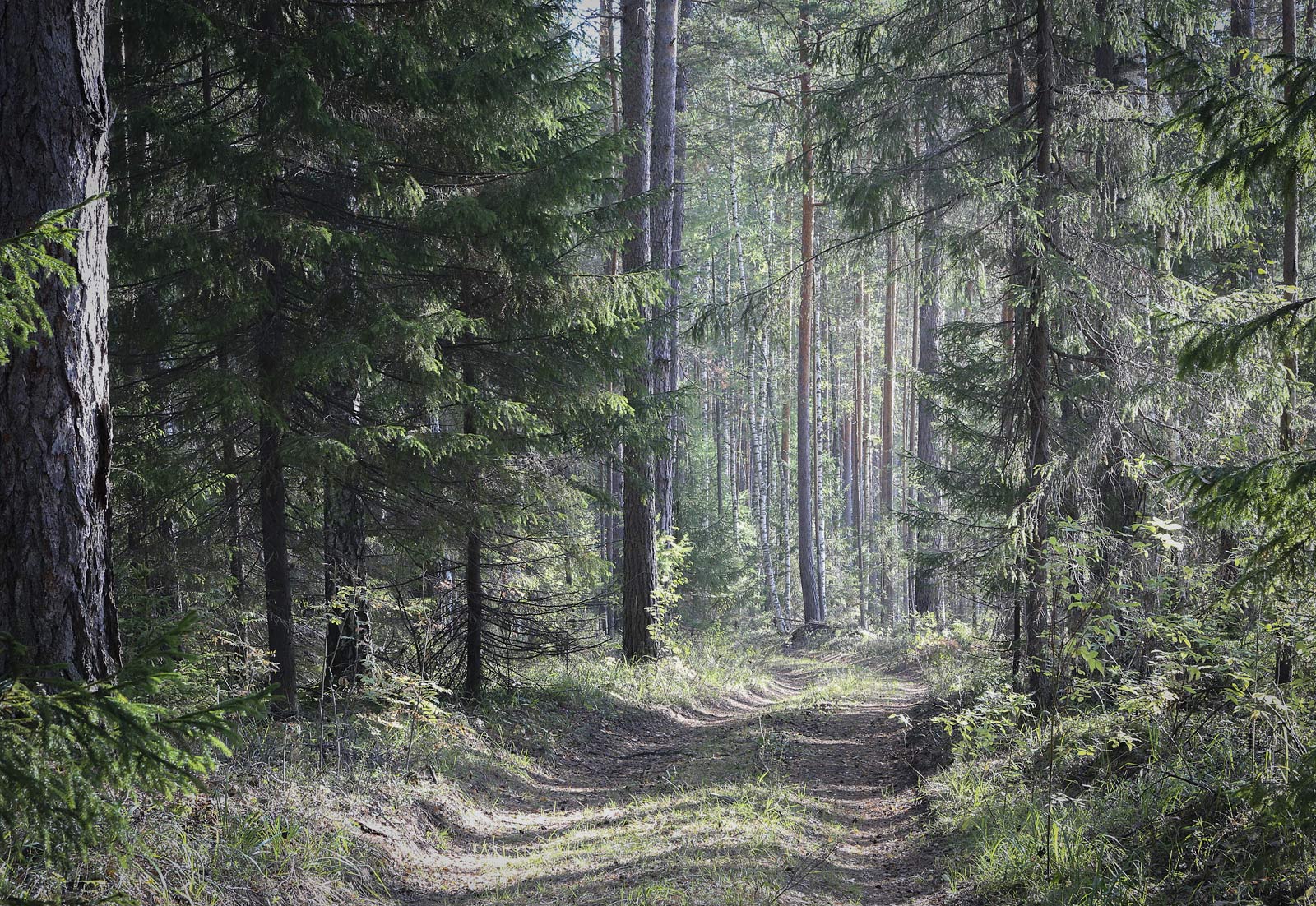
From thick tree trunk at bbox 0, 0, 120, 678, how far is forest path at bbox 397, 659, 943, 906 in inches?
102

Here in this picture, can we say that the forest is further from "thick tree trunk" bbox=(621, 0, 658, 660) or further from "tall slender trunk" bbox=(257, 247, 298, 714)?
"thick tree trunk" bbox=(621, 0, 658, 660)

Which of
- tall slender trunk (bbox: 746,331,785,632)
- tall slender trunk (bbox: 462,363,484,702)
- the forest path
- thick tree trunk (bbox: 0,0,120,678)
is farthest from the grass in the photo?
tall slender trunk (bbox: 746,331,785,632)

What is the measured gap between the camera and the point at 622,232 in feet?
26.2

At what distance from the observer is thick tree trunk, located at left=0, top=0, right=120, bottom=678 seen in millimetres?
3164

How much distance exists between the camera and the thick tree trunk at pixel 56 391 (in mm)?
3164

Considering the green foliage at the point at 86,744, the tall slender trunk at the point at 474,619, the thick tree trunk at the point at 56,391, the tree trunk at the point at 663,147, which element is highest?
the tree trunk at the point at 663,147

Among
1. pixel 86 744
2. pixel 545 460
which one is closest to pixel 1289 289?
pixel 86 744

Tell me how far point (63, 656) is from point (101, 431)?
0.90m

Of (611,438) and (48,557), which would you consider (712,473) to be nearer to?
(611,438)

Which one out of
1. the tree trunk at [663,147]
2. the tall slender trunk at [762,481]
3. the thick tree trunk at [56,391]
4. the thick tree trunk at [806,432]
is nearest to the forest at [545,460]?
the thick tree trunk at [56,391]

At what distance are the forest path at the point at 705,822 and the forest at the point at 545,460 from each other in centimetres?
6

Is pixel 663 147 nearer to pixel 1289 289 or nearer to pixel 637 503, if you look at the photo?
pixel 637 503

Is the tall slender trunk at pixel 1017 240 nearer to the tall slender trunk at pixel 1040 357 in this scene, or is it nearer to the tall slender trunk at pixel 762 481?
the tall slender trunk at pixel 1040 357

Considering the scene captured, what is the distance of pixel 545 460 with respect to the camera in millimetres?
9195
